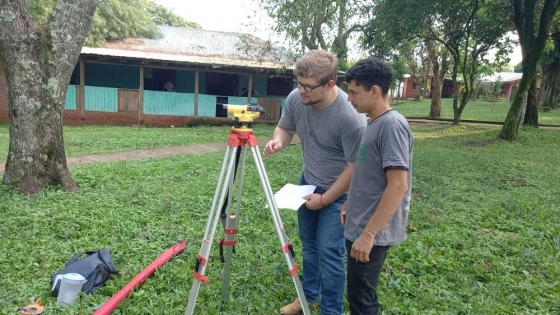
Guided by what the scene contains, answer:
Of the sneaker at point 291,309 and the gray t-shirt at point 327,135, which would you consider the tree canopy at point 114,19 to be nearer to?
the gray t-shirt at point 327,135

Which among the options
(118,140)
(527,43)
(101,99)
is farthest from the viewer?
(101,99)

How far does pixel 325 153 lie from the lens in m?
2.32

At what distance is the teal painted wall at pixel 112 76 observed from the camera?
Answer: 48.6 ft

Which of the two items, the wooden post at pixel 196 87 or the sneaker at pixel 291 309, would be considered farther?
the wooden post at pixel 196 87

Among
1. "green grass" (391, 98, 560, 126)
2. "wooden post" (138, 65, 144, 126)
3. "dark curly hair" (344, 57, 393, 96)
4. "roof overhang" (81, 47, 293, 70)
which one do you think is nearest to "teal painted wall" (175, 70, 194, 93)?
"roof overhang" (81, 47, 293, 70)

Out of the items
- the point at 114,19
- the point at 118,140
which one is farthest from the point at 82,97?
the point at 118,140

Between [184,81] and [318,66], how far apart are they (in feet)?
48.4

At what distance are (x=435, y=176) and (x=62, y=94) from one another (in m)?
5.79

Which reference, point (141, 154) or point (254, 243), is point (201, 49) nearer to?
point (141, 154)

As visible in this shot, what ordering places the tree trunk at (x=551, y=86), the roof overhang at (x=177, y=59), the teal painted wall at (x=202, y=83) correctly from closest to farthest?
the roof overhang at (x=177, y=59), the teal painted wall at (x=202, y=83), the tree trunk at (x=551, y=86)

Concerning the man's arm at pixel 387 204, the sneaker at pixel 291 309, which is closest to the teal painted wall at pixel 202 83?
the sneaker at pixel 291 309

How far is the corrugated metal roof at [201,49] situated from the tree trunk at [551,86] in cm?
1881

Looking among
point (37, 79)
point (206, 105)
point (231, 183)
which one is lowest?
point (231, 183)

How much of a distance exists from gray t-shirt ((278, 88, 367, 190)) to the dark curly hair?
0.37 metres
